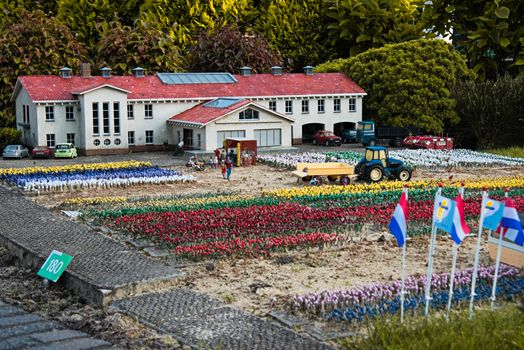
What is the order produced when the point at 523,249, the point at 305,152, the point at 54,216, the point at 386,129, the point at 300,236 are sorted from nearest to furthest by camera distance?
1. the point at 523,249
2. the point at 300,236
3. the point at 54,216
4. the point at 305,152
5. the point at 386,129

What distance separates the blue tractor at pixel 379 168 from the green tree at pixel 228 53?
2495cm

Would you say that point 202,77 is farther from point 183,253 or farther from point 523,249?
point 523,249

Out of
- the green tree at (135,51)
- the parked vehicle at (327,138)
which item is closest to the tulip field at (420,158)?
the parked vehicle at (327,138)

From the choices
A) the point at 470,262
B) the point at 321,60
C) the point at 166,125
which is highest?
the point at 321,60

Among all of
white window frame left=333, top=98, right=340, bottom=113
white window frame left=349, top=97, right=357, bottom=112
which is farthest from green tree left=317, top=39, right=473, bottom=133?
white window frame left=333, top=98, right=340, bottom=113

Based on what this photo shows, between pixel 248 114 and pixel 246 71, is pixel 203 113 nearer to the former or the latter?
pixel 248 114

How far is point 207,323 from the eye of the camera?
649 inches

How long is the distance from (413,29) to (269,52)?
11679mm

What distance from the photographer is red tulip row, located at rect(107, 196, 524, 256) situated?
2317 cm

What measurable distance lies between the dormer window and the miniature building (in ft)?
0.09

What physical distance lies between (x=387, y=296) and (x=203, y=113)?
30.7 meters

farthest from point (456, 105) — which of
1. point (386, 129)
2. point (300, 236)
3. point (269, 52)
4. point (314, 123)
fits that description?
point (300, 236)

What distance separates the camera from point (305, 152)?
4712 cm

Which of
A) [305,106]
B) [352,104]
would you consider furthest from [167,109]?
[352,104]
